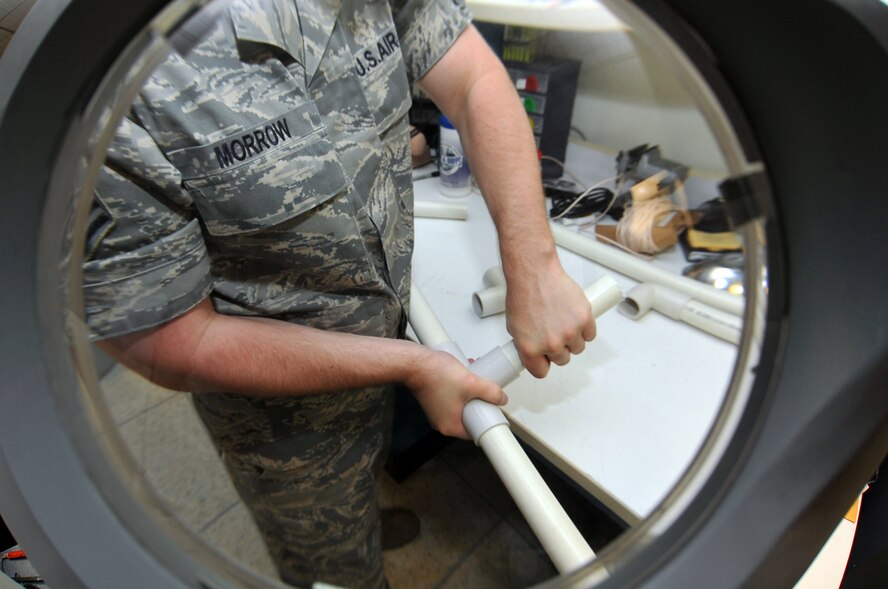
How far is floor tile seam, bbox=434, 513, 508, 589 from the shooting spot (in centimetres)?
61

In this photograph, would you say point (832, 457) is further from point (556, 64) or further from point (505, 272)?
point (556, 64)

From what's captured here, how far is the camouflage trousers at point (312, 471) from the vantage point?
655 millimetres

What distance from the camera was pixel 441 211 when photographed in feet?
3.29

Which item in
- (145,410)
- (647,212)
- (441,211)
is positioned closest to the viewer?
(145,410)

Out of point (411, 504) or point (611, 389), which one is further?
point (411, 504)

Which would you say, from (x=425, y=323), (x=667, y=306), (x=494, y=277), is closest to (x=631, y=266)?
(x=667, y=306)

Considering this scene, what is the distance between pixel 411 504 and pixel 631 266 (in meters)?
0.58

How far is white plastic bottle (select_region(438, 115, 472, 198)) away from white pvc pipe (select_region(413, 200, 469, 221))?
46 millimetres

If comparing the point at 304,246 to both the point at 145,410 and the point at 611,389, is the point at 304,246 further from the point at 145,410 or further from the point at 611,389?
the point at 611,389

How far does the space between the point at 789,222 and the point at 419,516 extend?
0.79m

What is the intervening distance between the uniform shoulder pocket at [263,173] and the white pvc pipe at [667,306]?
0.48m

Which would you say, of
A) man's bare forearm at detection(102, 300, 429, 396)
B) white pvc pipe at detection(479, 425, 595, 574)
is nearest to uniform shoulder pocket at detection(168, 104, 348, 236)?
man's bare forearm at detection(102, 300, 429, 396)

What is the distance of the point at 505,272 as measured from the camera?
765 millimetres

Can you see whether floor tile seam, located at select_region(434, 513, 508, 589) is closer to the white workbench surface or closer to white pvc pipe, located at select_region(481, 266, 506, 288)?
the white workbench surface
